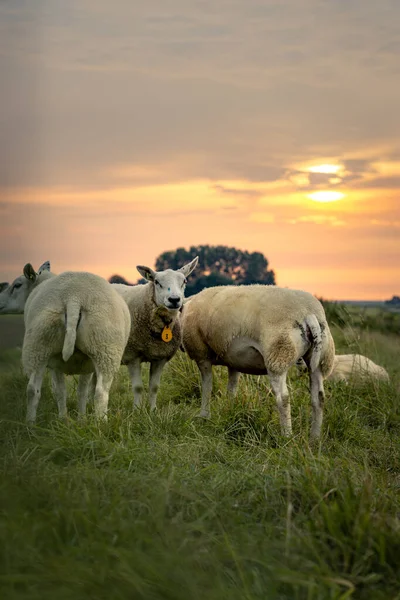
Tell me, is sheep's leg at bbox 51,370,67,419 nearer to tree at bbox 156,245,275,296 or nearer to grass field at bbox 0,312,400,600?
grass field at bbox 0,312,400,600

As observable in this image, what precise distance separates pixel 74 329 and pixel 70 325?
5 cm

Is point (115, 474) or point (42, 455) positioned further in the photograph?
point (42, 455)

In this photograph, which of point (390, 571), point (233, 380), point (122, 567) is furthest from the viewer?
point (233, 380)

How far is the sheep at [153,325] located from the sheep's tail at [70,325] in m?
1.67

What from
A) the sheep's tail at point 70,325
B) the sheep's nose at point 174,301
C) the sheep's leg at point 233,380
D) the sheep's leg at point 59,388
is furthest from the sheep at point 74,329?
the sheep's leg at point 233,380

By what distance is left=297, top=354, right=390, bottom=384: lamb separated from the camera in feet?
33.3

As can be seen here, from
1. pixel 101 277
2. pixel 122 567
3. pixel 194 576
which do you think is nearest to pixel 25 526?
pixel 122 567

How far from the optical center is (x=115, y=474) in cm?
A: 454

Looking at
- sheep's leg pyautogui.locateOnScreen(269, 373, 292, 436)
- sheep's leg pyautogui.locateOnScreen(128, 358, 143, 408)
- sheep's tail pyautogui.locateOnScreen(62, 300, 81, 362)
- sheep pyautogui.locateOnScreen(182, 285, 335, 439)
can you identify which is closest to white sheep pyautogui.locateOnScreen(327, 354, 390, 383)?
sheep pyautogui.locateOnScreen(182, 285, 335, 439)

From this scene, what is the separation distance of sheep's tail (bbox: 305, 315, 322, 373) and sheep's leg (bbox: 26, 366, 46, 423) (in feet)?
8.47

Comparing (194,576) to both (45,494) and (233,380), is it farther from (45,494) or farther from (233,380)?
(233,380)

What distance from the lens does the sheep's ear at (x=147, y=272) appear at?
27.0ft

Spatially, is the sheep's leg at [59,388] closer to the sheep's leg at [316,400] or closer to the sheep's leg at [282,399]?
the sheep's leg at [282,399]

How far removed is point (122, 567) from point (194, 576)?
0.32 m
